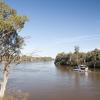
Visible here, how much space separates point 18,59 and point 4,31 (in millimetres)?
2425

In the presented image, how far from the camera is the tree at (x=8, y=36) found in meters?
15.6

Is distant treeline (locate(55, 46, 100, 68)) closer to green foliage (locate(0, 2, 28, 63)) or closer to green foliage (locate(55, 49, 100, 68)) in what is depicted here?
green foliage (locate(55, 49, 100, 68))

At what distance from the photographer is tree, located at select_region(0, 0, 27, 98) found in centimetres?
1560

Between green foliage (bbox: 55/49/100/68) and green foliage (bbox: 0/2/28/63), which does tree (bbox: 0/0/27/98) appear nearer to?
green foliage (bbox: 0/2/28/63)

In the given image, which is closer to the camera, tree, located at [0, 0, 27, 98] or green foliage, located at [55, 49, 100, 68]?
tree, located at [0, 0, 27, 98]

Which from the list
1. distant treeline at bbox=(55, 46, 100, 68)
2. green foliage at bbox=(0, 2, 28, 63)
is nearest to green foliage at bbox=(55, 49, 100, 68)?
distant treeline at bbox=(55, 46, 100, 68)

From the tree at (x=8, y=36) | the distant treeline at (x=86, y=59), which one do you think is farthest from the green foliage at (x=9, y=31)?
the distant treeline at (x=86, y=59)

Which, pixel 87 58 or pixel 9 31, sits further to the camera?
pixel 87 58

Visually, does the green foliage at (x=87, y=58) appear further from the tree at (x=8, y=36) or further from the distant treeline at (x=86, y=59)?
the tree at (x=8, y=36)

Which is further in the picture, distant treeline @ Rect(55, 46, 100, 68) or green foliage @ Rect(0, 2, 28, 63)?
distant treeline @ Rect(55, 46, 100, 68)

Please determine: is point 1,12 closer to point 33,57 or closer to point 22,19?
point 22,19

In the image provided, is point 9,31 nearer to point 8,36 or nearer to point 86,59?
point 8,36

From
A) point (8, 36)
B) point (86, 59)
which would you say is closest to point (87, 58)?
point (86, 59)

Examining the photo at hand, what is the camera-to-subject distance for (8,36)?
16.8 m
